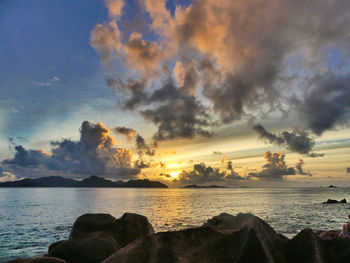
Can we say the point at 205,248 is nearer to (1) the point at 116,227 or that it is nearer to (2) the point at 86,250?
(2) the point at 86,250

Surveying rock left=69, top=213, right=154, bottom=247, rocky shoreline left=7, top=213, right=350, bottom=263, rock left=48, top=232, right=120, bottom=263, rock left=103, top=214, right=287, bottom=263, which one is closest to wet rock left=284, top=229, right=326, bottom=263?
rocky shoreline left=7, top=213, right=350, bottom=263

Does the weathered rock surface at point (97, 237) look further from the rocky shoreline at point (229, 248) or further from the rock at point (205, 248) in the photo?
the rock at point (205, 248)

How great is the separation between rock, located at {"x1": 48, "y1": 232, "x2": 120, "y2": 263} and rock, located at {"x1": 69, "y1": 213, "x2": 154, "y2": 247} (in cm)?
283

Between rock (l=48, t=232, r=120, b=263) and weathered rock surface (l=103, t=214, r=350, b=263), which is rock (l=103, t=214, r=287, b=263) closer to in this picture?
weathered rock surface (l=103, t=214, r=350, b=263)

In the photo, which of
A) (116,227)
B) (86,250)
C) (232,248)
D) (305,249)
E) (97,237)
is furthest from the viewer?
(116,227)

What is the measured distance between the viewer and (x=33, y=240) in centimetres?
2392

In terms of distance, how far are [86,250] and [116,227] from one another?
13.0 ft

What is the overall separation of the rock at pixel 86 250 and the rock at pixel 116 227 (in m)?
2.83

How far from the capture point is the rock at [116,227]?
45.1 feet

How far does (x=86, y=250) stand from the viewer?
1037cm

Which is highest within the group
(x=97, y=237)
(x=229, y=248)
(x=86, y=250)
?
(x=229, y=248)

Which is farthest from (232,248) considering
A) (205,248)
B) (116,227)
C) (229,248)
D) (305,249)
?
(116,227)

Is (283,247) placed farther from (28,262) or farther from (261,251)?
(28,262)

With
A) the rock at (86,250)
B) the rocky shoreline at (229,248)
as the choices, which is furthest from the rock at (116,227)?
the rocky shoreline at (229,248)
